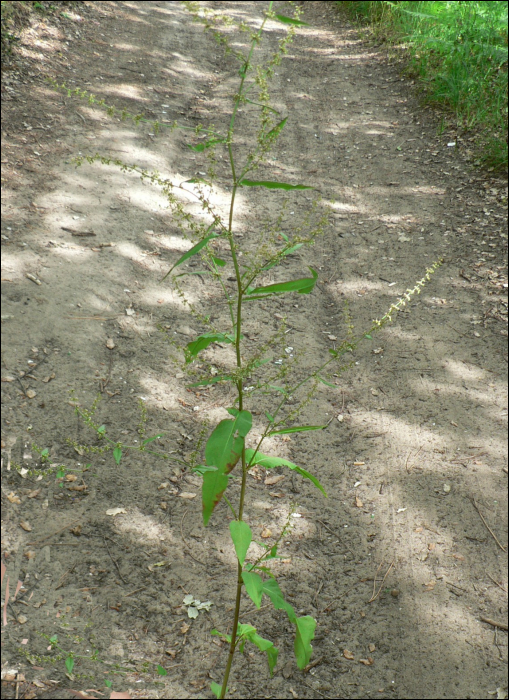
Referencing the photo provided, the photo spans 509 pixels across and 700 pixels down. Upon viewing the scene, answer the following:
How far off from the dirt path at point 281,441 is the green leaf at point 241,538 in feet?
3.43

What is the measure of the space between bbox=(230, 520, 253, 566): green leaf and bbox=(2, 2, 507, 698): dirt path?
1046 millimetres

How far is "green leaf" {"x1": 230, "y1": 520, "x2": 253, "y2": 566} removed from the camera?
4.76ft

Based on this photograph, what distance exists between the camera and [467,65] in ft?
20.2

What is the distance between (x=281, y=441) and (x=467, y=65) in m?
5.36

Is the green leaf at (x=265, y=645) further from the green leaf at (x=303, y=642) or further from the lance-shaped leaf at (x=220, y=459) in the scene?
the lance-shaped leaf at (x=220, y=459)

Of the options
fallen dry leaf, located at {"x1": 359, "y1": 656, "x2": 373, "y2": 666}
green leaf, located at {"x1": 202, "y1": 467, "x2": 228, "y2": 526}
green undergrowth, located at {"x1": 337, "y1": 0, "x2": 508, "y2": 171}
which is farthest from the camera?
green undergrowth, located at {"x1": 337, "y1": 0, "x2": 508, "y2": 171}

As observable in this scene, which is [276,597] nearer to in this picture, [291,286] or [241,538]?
[241,538]

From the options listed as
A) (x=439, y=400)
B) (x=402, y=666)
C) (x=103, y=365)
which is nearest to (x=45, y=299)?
(x=103, y=365)

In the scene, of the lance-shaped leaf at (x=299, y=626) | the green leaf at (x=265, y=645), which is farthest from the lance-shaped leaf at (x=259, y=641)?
the lance-shaped leaf at (x=299, y=626)

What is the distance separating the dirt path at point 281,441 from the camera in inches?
89.9

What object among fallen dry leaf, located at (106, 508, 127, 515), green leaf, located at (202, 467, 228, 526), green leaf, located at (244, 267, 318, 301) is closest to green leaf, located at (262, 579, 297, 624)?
green leaf, located at (202, 467, 228, 526)

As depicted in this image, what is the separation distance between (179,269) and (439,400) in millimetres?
2102

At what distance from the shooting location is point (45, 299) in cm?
343

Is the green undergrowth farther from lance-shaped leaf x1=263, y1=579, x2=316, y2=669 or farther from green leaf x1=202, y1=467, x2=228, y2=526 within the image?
green leaf x1=202, y1=467, x2=228, y2=526
